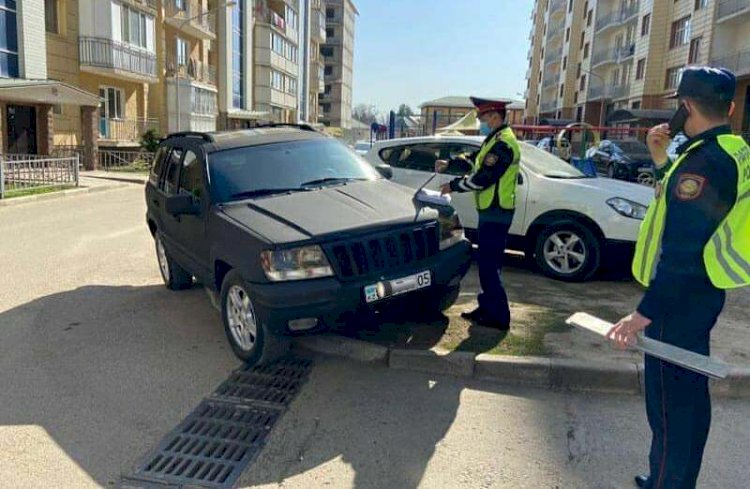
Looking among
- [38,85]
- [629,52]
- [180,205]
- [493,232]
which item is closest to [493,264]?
[493,232]

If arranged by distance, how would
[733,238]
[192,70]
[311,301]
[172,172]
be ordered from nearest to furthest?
1. [733,238]
2. [311,301]
3. [172,172]
4. [192,70]

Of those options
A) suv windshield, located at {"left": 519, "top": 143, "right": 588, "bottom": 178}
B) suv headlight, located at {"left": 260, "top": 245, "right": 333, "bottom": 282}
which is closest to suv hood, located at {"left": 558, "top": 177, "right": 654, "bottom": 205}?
suv windshield, located at {"left": 519, "top": 143, "right": 588, "bottom": 178}

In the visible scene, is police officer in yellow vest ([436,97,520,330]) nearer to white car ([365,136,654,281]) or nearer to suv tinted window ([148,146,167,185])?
white car ([365,136,654,281])

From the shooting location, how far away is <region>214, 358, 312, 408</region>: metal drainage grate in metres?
3.89

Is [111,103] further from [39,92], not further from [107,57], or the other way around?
[39,92]

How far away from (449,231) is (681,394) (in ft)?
8.31

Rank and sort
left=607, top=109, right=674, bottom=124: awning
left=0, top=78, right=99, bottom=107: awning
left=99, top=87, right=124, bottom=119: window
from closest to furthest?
1. left=0, top=78, right=99, bottom=107: awning
2. left=99, top=87, right=124, bottom=119: window
3. left=607, top=109, right=674, bottom=124: awning

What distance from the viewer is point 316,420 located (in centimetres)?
359

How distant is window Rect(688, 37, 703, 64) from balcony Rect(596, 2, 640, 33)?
11.2m

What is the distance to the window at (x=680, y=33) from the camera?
37344 mm

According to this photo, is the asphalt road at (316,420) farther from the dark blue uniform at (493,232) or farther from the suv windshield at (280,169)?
the suv windshield at (280,169)

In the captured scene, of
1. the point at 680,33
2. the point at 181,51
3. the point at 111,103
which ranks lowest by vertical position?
the point at 111,103

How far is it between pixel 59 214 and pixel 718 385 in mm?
12391

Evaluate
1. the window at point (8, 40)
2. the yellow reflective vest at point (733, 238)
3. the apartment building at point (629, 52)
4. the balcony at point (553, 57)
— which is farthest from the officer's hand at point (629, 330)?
the balcony at point (553, 57)
